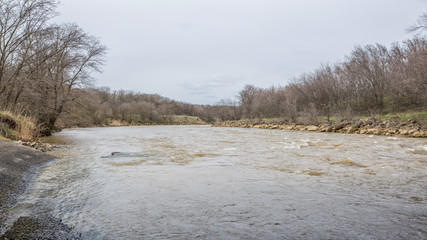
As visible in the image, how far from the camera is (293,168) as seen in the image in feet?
20.2

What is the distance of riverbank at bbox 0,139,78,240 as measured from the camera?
8.23 feet

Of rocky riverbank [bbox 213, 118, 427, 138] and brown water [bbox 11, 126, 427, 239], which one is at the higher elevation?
rocky riverbank [bbox 213, 118, 427, 138]

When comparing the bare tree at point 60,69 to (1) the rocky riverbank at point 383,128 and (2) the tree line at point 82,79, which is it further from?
(1) the rocky riverbank at point 383,128

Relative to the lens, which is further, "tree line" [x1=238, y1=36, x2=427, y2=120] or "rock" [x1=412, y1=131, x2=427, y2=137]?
"tree line" [x1=238, y1=36, x2=427, y2=120]

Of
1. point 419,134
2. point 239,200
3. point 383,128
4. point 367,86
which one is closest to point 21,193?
point 239,200

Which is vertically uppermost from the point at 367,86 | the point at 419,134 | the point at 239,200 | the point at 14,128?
the point at 367,86

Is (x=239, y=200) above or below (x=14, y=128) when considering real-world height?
below

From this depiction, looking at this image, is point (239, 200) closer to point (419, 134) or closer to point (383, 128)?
point (419, 134)

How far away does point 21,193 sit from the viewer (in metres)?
3.98

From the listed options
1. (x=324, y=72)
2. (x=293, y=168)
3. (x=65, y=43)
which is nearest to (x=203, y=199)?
(x=293, y=168)

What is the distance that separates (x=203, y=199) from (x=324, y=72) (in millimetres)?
34224

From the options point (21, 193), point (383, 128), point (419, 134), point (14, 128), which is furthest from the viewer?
point (383, 128)

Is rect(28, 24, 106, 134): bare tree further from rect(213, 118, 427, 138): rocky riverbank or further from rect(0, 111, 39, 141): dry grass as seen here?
rect(213, 118, 427, 138): rocky riverbank

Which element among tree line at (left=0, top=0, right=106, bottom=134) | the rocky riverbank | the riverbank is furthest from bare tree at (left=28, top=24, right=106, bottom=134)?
the rocky riverbank
